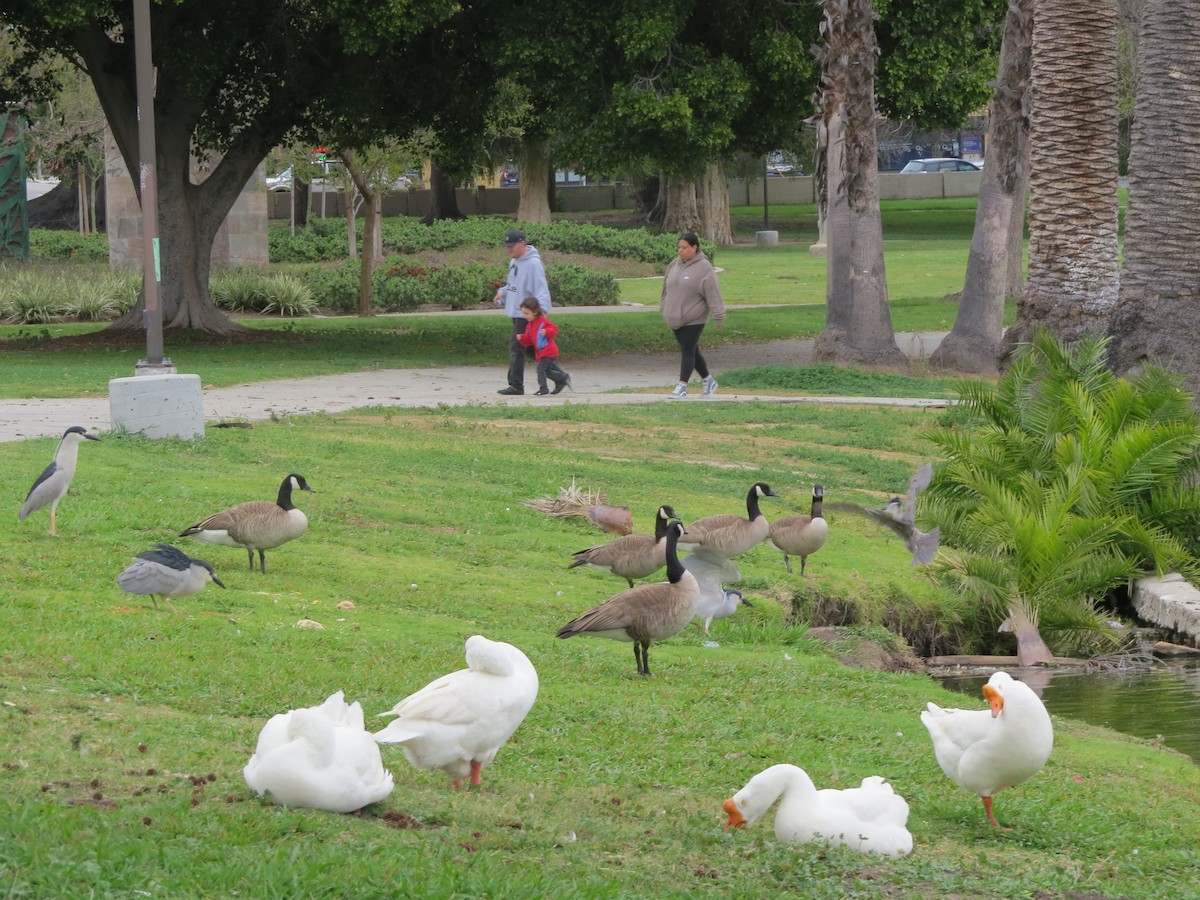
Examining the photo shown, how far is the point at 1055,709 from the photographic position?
35.9ft

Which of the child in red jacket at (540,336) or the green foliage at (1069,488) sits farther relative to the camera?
the child in red jacket at (540,336)

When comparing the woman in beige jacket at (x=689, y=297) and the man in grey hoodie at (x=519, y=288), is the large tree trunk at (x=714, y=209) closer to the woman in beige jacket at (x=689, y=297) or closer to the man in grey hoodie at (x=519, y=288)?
the woman in beige jacket at (x=689, y=297)

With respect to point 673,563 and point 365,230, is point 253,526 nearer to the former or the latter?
point 673,563

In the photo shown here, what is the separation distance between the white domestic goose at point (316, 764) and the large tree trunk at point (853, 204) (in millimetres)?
19072

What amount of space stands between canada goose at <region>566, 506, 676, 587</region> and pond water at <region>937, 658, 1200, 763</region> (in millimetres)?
2292

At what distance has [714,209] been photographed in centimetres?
6078

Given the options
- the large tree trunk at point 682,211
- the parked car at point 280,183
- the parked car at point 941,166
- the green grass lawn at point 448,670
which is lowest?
the green grass lawn at point 448,670

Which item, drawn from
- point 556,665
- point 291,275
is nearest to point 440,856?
point 556,665

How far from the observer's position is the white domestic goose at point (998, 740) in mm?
6605

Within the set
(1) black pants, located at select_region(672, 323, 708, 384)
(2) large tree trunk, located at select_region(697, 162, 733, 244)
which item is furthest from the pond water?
(2) large tree trunk, located at select_region(697, 162, 733, 244)

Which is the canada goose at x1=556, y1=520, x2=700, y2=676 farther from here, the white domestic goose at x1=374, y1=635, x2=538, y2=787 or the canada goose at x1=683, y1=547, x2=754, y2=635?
the white domestic goose at x1=374, y1=635, x2=538, y2=787

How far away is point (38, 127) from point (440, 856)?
172ft

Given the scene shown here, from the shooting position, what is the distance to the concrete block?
584 inches

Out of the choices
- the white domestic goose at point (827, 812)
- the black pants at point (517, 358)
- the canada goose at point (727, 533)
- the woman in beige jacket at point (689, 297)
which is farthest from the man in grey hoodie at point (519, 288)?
the white domestic goose at point (827, 812)
